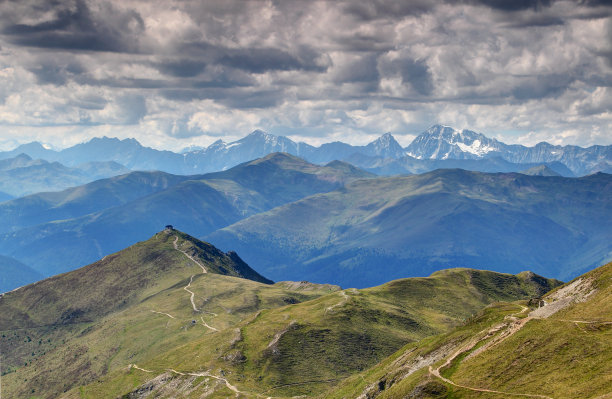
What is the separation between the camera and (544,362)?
106 metres

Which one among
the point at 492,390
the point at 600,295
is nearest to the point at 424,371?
the point at 492,390

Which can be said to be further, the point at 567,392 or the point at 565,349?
the point at 565,349

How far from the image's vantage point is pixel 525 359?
110 metres

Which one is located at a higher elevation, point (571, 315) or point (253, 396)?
point (571, 315)

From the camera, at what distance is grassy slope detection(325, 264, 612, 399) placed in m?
97.6

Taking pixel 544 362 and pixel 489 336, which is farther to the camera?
pixel 489 336

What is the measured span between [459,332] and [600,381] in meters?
61.4

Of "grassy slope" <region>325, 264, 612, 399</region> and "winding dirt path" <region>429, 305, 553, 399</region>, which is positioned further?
"winding dirt path" <region>429, 305, 553, 399</region>

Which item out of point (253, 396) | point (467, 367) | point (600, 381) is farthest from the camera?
point (253, 396)

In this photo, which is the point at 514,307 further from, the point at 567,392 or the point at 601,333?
the point at 567,392

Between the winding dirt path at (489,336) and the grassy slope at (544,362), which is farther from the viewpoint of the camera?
the winding dirt path at (489,336)

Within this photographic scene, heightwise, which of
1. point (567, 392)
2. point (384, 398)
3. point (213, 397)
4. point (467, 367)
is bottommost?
point (213, 397)

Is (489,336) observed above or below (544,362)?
below

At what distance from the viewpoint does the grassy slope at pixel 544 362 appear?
97625mm
